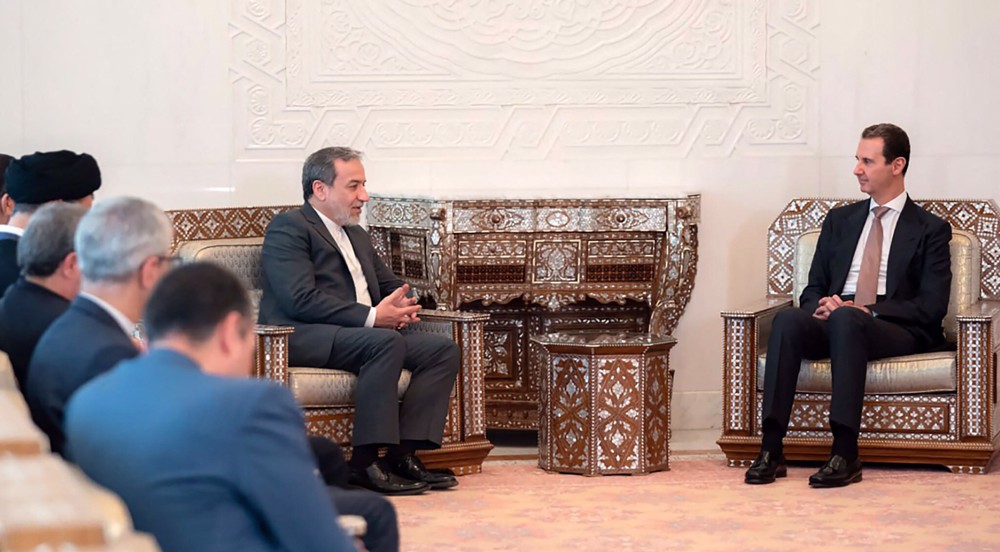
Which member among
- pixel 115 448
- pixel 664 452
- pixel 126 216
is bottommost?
pixel 664 452

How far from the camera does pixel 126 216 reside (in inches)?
113

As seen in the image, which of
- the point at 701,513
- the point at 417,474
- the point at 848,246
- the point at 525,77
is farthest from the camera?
the point at 525,77

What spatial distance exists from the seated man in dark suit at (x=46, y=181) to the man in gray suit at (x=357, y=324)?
38.3 inches

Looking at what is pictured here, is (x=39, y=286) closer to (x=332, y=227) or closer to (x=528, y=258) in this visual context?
(x=332, y=227)

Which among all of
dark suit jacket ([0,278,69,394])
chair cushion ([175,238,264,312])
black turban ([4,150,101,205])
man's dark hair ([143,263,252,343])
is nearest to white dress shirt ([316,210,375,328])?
chair cushion ([175,238,264,312])

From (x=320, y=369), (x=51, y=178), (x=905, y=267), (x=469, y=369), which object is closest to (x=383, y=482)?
(x=320, y=369)

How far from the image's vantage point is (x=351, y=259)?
5.62 meters

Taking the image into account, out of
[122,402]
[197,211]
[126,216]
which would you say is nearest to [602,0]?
[197,211]

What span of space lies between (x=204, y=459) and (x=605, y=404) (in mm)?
3511

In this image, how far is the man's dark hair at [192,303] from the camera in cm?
228

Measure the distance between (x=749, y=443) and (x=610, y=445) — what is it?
1.94 feet

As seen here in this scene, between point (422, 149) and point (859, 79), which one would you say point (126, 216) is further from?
point (859, 79)

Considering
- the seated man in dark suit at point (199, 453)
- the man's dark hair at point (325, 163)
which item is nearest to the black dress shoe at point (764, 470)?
the man's dark hair at point (325, 163)

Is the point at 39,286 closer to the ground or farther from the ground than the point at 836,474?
farther from the ground
